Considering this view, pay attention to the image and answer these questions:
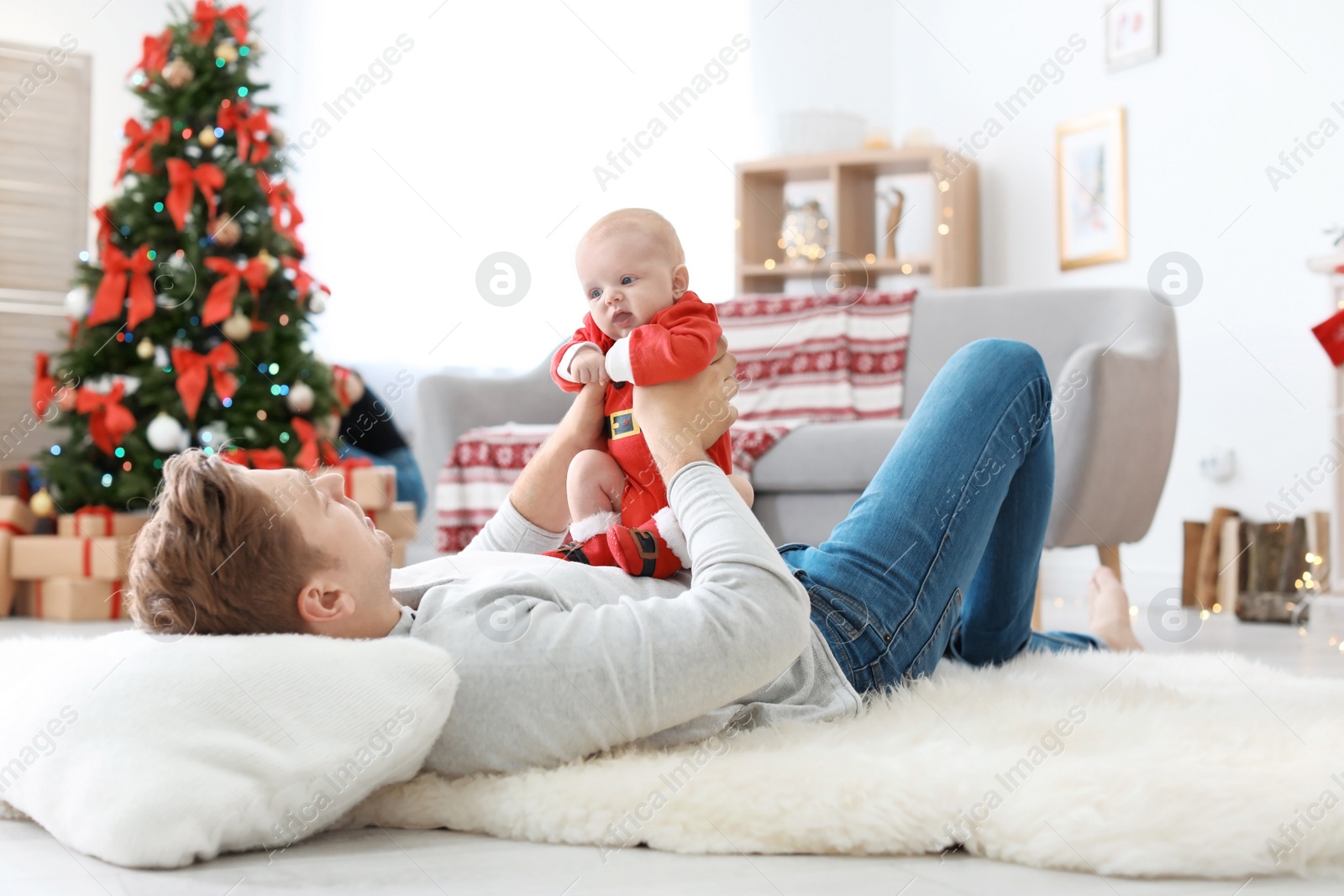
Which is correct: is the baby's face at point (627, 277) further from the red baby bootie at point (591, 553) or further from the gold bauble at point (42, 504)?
the gold bauble at point (42, 504)

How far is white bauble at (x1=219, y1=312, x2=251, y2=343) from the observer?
3301mm

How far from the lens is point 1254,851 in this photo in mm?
889

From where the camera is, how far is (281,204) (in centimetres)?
346

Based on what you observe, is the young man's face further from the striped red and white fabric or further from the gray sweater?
the striped red and white fabric

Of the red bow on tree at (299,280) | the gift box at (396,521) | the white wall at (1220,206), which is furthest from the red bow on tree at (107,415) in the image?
the white wall at (1220,206)

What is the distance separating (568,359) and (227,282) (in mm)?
2224

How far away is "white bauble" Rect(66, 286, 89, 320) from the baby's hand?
245 centimetres

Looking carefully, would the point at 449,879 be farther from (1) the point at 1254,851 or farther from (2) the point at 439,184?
(2) the point at 439,184

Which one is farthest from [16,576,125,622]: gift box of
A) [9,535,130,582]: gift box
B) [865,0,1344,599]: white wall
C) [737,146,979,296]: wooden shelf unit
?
[865,0,1344,599]: white wall

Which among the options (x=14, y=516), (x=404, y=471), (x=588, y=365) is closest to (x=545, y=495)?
(x=588, y=365)

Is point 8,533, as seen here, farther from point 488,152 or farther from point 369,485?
point 488,152

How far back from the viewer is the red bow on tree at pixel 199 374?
10.6 ft

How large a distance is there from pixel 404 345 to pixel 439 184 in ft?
2.20

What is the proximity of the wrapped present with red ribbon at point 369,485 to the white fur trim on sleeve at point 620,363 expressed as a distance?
2301 millimetres
